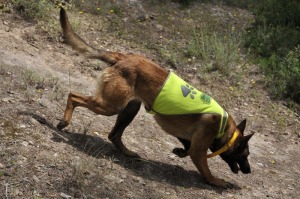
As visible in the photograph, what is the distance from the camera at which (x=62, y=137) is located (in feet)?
17.1

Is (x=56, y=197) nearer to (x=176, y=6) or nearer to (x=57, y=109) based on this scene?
(x=57, y=109)

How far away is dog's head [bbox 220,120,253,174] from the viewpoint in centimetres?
575

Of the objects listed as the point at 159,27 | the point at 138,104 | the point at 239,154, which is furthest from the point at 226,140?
the point at 159,27

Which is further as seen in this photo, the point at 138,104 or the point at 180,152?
the point at 180,152

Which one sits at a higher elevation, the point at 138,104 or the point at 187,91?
the point at 187,91

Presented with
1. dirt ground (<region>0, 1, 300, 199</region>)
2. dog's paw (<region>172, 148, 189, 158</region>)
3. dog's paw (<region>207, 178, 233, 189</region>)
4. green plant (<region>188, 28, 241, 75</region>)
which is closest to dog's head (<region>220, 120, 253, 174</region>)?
dirt ground (<region>0, 1, 300, 199</region>)

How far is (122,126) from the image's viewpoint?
5723mm

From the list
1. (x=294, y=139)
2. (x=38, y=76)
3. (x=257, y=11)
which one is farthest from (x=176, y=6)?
(x=38, y=76)

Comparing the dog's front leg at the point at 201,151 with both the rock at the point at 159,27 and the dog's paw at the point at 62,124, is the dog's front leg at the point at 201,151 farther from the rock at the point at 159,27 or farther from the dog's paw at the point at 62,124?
the rock at the point at 159,27

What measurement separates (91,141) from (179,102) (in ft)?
3.60

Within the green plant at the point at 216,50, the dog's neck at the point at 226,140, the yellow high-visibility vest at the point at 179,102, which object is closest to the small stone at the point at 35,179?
the yellow high-visibility vest at the point at 179,102

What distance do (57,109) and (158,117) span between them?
1.28m

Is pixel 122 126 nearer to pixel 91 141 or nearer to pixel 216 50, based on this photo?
pixel 91 141

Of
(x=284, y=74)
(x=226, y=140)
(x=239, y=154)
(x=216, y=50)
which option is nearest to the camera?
(x=226, y=140)
